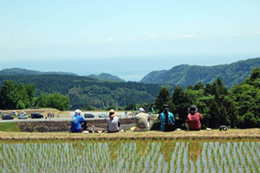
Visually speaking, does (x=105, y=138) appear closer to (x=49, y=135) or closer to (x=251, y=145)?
(x=49, y=135)

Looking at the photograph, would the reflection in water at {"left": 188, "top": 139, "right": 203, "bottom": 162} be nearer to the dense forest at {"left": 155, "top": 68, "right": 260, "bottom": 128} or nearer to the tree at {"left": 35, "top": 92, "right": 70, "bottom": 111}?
the dense forest at {"left": 155, "top": 68, "right": 260, "bottom": 128}

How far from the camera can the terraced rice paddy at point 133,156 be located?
50.9ft

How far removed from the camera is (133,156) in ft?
56.3

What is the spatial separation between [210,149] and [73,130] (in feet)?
26.3

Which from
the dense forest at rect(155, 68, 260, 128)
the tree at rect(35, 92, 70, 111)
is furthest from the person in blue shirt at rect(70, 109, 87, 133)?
the tree at rect(35, 92, 70, 111)

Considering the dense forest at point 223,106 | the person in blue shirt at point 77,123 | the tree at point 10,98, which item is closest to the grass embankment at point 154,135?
the person in blue shirt at point 77,123

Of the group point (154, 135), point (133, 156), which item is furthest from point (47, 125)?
point (133, 156)

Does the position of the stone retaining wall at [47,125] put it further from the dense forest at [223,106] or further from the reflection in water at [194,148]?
the reflection in water at [194,148]

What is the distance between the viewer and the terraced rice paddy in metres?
15.5

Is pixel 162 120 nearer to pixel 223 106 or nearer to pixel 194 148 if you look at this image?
pixel 194 148

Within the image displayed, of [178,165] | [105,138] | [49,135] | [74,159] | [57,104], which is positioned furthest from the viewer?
[57,104]

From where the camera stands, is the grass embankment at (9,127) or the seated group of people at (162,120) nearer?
the seated group of people at (162,120)

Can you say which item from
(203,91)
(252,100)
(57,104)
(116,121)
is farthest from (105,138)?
(57,104)

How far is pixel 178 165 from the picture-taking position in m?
15.5
